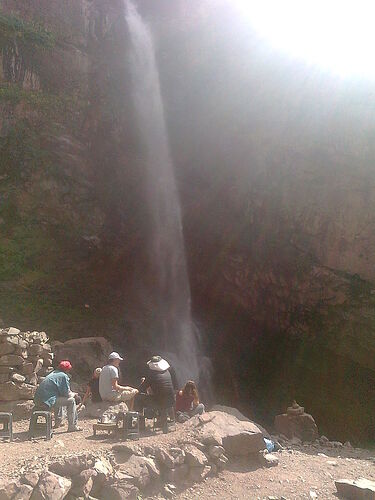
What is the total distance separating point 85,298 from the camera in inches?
818

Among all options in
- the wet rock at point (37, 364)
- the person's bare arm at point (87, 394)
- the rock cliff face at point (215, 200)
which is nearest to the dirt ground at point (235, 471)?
the person's bare arm at point (87, 394)

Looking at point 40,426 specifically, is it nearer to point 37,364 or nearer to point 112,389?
point 112,389

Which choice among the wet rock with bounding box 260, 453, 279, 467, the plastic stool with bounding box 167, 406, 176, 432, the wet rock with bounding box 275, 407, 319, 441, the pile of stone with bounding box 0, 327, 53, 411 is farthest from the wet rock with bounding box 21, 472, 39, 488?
the wet rock with bounding box 275, 407, 319, 441

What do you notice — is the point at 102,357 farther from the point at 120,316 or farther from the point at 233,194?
the point at 233,194

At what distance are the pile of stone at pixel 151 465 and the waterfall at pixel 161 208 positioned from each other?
13534 mm

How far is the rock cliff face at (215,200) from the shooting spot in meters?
18.9

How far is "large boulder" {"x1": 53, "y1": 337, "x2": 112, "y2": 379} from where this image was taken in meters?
13.5

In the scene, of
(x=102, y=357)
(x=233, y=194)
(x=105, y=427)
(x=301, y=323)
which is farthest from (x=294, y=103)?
(x=105, y=427)

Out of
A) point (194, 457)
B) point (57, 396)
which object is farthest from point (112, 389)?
point (194, 457)

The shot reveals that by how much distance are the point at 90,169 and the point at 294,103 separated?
9907mm

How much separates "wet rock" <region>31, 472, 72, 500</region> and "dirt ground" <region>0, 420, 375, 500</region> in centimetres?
36

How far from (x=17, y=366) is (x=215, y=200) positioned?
14.8 metres

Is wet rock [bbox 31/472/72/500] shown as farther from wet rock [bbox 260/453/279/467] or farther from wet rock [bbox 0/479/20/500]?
wet rock [bbox 260/453/279/467]

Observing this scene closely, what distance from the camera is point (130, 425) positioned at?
709cm
